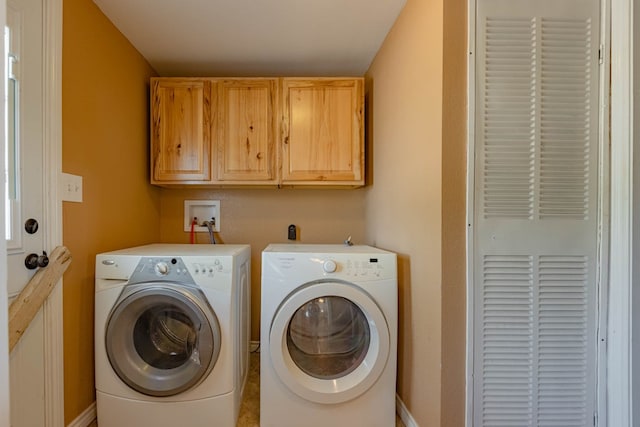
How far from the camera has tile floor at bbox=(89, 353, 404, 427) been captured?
1.51 meters

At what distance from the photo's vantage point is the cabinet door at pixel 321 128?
79.4 inches

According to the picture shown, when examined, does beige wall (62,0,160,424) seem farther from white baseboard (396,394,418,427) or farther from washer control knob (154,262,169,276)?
white baseboard (396,394,418,427)

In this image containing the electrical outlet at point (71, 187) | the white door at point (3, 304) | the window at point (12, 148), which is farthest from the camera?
the electrical outlet at point (71, 187)

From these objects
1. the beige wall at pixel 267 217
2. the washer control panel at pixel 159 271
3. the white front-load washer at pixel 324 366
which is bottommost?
the white front-load washer at pixel 324 366

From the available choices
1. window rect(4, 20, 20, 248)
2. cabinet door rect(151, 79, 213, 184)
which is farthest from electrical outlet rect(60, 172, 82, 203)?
cabinet door rect(151, 79, 213, 184)

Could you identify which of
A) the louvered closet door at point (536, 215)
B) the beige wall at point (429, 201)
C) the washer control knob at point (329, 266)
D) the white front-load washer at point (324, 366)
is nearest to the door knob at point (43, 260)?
the white front-load washer at point (324, 366)

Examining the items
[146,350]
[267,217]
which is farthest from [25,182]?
[267,217]

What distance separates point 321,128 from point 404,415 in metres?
1.75

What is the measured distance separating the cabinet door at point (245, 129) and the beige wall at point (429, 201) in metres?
0.84

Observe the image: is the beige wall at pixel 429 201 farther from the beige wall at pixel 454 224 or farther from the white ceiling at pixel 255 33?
the white ceiling at pixel 255 33

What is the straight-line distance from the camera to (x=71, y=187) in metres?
1.37

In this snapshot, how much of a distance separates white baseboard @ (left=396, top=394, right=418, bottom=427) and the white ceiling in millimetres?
2069

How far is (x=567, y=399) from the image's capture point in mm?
1193

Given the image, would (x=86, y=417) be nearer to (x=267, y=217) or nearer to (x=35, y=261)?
(x=35, y=261)
